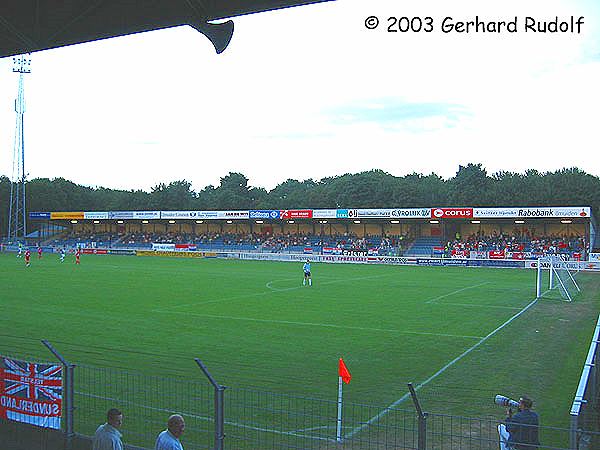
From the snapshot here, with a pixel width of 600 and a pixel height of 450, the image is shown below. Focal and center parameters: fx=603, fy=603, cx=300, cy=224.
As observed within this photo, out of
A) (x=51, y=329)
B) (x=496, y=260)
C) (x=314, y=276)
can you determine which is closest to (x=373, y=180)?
(x=496, y=260)

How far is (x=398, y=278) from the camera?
39688mm

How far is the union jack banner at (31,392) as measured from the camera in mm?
8086

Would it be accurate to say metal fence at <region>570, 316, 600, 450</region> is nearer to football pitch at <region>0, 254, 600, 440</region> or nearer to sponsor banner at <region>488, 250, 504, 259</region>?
football pitch at <region>0, 254, 600, 440</region>

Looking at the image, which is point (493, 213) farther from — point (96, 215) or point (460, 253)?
point (96, 215)

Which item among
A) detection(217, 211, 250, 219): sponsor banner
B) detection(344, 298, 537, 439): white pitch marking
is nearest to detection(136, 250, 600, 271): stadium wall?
detection(217, 211, 250, 219): sponsor banner

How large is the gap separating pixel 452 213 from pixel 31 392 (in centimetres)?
5472

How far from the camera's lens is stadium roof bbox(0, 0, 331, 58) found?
33.6 ft

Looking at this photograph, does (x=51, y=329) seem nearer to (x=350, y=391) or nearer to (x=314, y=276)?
(x=350, y=391)

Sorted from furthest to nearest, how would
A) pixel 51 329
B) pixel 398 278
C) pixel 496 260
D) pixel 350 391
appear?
1. pixel 496 260
2. pixel 398 278
3. pixel 51 329
4. pixel 350 391

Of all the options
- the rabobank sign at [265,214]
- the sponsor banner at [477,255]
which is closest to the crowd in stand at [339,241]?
the sponsor banner at [477,255]

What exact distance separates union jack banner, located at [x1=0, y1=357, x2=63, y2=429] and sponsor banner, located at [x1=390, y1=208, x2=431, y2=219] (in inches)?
2165

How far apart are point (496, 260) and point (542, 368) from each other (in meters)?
39.3

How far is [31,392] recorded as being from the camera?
8273 millimetres

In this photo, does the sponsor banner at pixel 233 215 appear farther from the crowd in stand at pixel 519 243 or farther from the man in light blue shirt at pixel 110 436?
the man in light blue shirt at pixel 110 436
